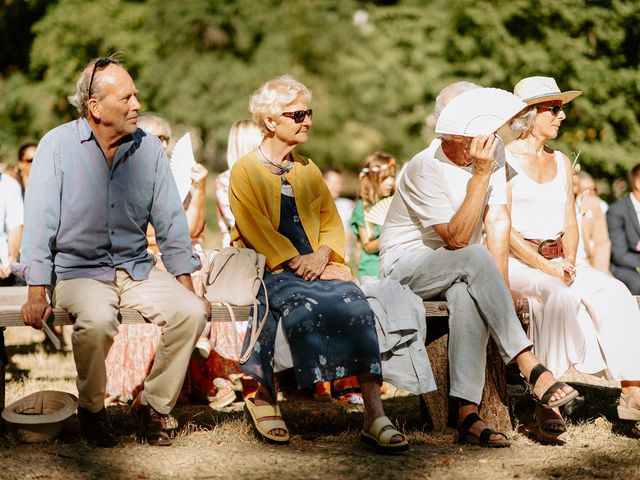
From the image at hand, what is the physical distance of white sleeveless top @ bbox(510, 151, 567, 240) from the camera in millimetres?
5977

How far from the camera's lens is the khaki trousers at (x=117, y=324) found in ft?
15.1

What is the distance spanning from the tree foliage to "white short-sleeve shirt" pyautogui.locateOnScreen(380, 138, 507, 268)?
7.71 m

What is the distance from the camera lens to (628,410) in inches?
207

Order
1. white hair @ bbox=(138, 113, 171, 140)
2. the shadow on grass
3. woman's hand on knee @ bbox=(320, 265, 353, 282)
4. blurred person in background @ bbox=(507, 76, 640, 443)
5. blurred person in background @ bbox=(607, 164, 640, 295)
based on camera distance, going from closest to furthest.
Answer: the shadow on grass
woman's hand on knee @ bbox=(320, 265, 353, 282)
blurred person in background @ bbox=(507, 76, 640, 443)
white hair @ bbox=(138, 113, 171, 140)
blurred person in background @ bbox=(607, 164, 640, 295)

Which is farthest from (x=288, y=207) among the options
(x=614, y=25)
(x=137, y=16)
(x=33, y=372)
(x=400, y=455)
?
(x=137, y=16)

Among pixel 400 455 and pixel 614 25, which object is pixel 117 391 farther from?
pixel 614 25

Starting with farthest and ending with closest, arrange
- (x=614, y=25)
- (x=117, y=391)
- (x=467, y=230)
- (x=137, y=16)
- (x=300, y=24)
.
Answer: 1. (x=300, y=24)
2. (x=137, y=16)
3. (x=614, y=25)
4. (x=117, y=391)
5. (x=467, y=230)

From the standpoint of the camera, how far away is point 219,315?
16.4 ft

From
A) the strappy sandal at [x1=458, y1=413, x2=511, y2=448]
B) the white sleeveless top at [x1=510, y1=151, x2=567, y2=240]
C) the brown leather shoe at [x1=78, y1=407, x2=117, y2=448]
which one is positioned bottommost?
the strappy sandal at [x1=458, y1=413, x2=511, y2=448]

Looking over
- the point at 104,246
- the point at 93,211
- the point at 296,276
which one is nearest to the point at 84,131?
the point at 93,211

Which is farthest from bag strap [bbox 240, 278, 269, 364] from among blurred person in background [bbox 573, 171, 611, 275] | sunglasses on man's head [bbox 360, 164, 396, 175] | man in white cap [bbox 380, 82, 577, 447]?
blurred person in background [bbox 573, 171, 611, 275]

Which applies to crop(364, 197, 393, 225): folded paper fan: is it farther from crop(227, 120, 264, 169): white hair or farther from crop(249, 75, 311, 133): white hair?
crop(249, 75, 311, 133): white hair

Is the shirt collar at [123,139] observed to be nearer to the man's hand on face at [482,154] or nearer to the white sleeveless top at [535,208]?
the man's hand on face at [482,154]

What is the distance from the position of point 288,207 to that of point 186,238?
61cm
